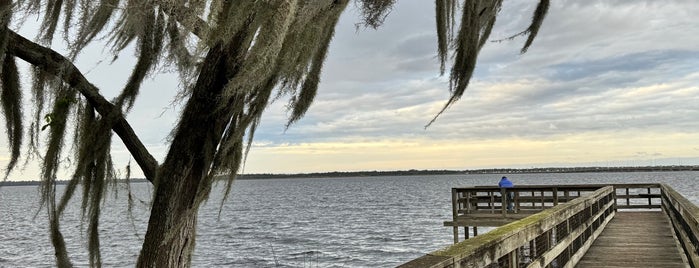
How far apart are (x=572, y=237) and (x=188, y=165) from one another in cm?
449

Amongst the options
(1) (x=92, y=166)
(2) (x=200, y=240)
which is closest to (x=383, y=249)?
(2) (x=200, y=240)

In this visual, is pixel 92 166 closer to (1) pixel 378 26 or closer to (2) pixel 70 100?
(2) pixel 70 100

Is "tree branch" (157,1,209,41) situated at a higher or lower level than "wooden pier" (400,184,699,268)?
higher

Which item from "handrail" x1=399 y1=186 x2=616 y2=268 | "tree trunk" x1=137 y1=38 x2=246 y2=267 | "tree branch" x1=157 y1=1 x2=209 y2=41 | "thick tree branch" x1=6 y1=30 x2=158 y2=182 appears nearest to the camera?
"handrail" x1=399 y1=186 x2=616 y2=268

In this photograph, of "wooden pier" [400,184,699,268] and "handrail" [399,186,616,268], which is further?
"wooden pier" [400,184,699,268]

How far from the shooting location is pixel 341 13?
394 centimetres

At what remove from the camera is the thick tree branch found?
488 centimetres

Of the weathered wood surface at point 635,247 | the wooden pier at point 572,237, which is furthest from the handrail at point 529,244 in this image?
the weathered wood surface at point 635,247

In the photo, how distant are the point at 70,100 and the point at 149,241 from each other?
1.47 meters

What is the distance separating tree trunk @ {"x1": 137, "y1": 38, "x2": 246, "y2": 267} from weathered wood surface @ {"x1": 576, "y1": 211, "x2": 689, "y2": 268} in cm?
505

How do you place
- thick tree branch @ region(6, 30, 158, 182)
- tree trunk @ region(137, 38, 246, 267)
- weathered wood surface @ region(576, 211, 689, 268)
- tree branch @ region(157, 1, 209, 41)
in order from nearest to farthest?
tree branch @ region(157, 1, 209, 41) < tree trunk @ region(137, 38, 246, 267) < thick tree branch @ region(6, 30, 158, 182) < weathered wood surface @ region(576, 211, 689, 268)

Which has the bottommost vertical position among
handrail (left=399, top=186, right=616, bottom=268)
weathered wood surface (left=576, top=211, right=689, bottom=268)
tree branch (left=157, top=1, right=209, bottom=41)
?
weathered wood surface (left=576, top=211, right=689, bottom=268)

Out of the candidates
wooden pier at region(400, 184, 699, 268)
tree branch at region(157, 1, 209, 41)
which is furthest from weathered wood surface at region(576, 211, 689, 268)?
tree branch at region(157, 1, 209, 41)

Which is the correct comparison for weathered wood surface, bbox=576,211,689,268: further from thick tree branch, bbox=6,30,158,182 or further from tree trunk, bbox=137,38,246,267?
thick tree branch, bbox=6,30,158,182
